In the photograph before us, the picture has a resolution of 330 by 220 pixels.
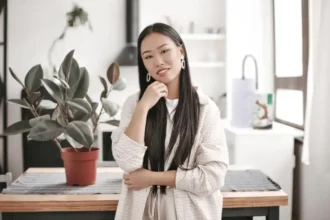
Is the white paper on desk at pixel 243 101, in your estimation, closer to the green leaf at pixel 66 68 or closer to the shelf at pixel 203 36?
the shelf at pixel 203 36

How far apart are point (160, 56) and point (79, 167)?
0.54m

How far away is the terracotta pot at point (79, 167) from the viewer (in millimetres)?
1512

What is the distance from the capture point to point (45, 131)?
1382mm

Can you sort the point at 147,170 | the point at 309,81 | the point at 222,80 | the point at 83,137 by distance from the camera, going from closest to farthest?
the point at 147,170
the point at 83,137
the point at 309,81
the point at 222,80

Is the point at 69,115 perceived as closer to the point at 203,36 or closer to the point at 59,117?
the point at 59,117

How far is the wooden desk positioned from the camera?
1347mm


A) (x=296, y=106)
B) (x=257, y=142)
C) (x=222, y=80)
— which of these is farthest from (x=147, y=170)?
(x=222, y=80)

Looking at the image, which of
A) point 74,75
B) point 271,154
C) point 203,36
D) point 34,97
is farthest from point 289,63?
point 34,97

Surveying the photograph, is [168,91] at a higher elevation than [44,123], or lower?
higher

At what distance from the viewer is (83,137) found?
4.49 ft

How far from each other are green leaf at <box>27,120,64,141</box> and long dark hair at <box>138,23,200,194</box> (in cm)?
32

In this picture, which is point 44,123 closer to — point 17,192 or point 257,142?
point 17,192

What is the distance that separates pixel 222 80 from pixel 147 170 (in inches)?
108

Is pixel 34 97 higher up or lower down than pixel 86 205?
higher up
